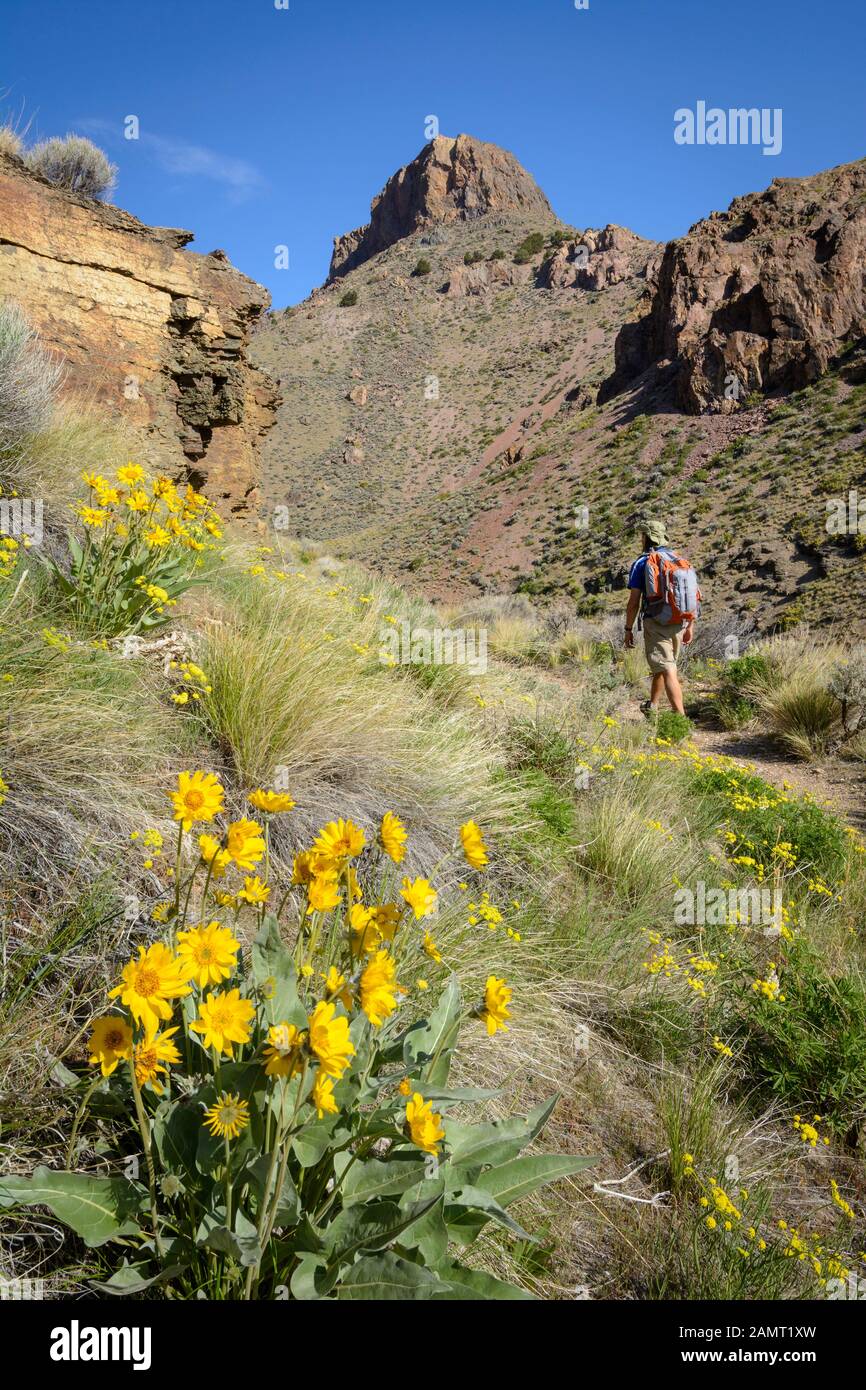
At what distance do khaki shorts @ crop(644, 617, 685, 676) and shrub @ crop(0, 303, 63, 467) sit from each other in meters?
5.84

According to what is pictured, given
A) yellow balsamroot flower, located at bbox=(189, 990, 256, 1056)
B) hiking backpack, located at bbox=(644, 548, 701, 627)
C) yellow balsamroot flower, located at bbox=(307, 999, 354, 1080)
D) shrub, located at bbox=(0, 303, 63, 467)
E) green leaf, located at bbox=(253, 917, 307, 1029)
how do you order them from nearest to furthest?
yellow balsamroot flower, located at bbox=(307, 999, 354, 1080) < yellow balsamroot flower, located at bbox=(189, 990, 256, 1056) < green leaf, located at bbox=(253, 917, 307, 1029) < shrub, located at bbox=(0, 303, 63, 467) < hiking backpack, located at bbox=(644, 548, 701, 627)

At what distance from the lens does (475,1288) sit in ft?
4.06

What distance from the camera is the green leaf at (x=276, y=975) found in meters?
1.38

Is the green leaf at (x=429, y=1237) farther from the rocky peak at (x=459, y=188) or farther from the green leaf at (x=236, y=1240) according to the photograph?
the rocky peak at (x=459, y=188)

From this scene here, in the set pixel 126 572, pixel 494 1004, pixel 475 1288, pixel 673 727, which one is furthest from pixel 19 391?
pixel 673 727

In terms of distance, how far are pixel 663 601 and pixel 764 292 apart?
26.5 meters

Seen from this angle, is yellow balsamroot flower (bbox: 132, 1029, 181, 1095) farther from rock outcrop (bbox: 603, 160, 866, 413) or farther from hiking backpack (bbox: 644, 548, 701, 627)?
rock outcrop (bbox: 603, 160, 866, 413)

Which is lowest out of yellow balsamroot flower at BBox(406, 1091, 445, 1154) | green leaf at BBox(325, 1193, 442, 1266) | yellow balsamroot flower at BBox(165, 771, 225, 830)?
green leaf at BBox(325, 1193, 442, 1266)

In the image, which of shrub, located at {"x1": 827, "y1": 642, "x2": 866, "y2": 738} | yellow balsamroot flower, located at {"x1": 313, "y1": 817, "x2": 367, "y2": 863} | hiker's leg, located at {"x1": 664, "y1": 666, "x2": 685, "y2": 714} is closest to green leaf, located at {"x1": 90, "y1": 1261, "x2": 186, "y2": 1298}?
yellow balsamroot flower, located at {"x1": 313, "y1": 817, "x2": 367, "y2": 863}

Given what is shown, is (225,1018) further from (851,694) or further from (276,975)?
(851,694)

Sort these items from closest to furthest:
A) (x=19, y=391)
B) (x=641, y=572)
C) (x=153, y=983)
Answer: (x=153, y=983) → (x=19, y=391) → (x=641, y=572)

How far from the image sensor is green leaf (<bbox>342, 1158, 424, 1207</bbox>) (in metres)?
1.24

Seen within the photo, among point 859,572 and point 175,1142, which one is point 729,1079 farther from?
point 859,572

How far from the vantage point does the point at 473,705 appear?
16.9ft
